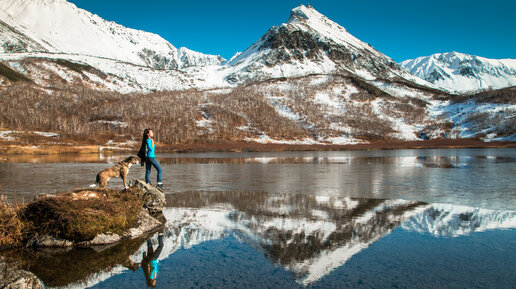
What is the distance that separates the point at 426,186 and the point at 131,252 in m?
17.1

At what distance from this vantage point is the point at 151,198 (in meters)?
12.9

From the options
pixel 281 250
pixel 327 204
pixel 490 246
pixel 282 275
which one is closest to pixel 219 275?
pixel 282 275

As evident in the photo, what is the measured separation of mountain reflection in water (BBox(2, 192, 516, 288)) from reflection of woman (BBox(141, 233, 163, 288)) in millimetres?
95

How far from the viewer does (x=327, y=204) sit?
47.9 ft

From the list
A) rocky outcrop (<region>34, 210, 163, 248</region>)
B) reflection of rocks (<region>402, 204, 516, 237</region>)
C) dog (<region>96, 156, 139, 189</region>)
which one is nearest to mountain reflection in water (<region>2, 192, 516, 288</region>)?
reflection of rocks (<region>402, 204, 516, 237</region>)

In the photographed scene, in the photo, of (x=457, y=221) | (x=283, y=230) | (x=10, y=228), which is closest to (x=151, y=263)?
(x=283, y=230)

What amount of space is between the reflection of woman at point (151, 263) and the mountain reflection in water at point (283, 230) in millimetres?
95

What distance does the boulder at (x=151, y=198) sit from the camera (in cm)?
1262

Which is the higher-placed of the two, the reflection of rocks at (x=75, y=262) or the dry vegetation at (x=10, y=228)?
the dry vegetation at (x=10, y=228)

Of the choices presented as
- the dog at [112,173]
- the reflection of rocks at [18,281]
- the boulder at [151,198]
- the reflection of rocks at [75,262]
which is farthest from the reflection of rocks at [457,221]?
the dog at [112,173]

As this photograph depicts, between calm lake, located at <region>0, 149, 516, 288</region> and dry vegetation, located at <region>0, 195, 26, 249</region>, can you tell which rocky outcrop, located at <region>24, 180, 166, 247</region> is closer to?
dry vegetation, located at <region>0, 195, 26, 249</region>

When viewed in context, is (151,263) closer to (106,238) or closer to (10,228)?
(106,238)

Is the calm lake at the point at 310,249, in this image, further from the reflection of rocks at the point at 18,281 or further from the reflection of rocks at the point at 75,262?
the reflection of rocks at the point at 18,281

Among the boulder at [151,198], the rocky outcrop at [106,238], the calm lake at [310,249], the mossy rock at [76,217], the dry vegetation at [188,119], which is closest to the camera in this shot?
the calm lake at [310,249]
